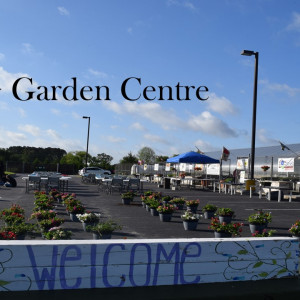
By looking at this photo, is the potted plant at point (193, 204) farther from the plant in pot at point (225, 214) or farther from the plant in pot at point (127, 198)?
the plant in pot at point (127, 198)

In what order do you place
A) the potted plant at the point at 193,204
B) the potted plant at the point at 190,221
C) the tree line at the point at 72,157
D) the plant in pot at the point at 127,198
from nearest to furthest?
the potted plant at the point at 190,221, the potted plant at the point at 193,204, the plant in pot at the point at 127,198, the tree line at the point at 72,157

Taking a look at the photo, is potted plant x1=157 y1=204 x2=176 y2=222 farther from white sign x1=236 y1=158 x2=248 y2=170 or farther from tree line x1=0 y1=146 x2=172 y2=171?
tree line x1=0 y1=146 x2=172 y2=171

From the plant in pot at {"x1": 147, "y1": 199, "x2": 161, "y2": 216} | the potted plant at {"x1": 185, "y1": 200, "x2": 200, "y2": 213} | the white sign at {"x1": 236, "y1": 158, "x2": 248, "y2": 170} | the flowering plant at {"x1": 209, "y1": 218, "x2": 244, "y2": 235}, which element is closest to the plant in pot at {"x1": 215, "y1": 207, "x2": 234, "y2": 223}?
the plant in pot at {"x1": 147, "y1": 199, "x2": 161, "y2": 216}

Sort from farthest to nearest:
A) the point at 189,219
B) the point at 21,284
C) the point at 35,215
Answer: the point at 189,219, the point at 35,215, the point at 21,284

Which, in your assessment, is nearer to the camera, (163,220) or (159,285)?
(159,285)

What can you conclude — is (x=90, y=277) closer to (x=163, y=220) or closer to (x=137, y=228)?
(x=137, y=228)

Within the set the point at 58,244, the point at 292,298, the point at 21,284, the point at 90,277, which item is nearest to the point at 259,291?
the point at 292,298

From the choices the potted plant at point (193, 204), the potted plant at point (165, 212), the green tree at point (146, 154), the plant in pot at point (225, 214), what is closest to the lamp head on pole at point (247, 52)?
the potted plant at point (193, 204)

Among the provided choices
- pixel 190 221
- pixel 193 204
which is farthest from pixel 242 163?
pixel 190 221

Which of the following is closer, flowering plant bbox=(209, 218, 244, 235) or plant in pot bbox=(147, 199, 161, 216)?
flowering plant bbox=(209, 218, 244, 235)

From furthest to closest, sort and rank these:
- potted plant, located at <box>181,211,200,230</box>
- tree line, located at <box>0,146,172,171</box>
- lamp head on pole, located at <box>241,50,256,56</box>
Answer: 1. tree line, located at <box>0,146,172,171</box>
2. lamp head on pole, located at <box>241,50,256,56</box>
3. potted plant, located at <box>181,211,200,230</box>

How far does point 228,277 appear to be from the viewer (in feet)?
17.9

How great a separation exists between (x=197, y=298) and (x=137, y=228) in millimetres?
6074

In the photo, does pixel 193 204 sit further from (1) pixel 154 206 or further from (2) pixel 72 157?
(2) pixel 72 157
